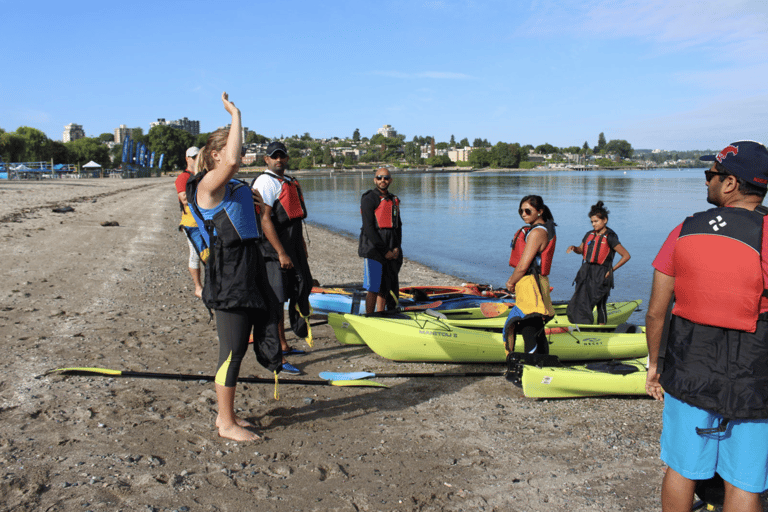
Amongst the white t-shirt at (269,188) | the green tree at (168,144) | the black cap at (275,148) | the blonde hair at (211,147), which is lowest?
the white t-shirt at (269,188)

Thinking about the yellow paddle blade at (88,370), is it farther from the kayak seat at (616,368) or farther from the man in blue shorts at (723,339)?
the kayak seat at (616,368)

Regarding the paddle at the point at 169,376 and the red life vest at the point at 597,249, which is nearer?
the paddle at the point at 169,376

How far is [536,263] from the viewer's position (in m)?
4.66

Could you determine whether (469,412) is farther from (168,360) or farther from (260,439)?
(168,360)

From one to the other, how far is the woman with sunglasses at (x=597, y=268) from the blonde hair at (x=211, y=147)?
4557 millimetres

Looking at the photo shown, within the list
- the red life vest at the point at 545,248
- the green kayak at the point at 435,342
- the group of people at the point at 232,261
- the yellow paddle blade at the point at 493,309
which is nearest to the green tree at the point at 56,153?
the yellow paddle blade at the point at 493,309

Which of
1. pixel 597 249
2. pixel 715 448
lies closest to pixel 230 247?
pixel 715 448

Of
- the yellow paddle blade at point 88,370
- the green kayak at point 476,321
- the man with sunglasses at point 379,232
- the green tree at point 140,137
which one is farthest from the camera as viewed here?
the green tree at point 140,137

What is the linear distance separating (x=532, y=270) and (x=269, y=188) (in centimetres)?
250

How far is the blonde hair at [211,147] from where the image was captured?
132 inches

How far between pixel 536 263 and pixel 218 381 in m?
2.82

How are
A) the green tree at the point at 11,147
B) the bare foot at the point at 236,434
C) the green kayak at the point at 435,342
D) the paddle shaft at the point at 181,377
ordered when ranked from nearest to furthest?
the bare foot at the point at 236,434
the paddle shaft at the point at 181,377
the green kayak at the point at 435,342
the green tree at the point at 11,147

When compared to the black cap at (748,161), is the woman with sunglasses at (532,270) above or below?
below

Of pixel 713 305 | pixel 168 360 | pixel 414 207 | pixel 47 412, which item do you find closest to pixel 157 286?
pixel 168 360
